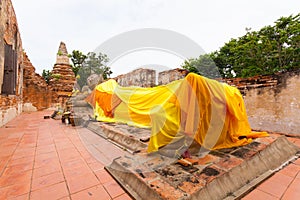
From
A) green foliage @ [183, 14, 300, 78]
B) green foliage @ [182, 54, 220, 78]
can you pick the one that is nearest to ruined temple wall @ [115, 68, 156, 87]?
green foliage @ [183, 14, 300, 78]

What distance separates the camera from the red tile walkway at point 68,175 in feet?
4.07

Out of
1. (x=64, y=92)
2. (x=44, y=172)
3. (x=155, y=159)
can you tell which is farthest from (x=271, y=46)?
(x=64, y=92)

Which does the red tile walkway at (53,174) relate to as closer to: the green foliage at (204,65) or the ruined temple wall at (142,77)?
the ruined temple wall at (142,77)

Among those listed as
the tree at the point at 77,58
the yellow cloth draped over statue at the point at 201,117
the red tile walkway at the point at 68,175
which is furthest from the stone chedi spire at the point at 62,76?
the yellow cloth draped over statue at the point at 201,117

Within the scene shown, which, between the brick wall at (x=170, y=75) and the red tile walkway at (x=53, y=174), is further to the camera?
the brick wall at (x=170, y=75)

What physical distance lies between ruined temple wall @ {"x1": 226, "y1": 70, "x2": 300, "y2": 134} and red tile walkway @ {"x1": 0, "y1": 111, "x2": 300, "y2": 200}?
5.21ft

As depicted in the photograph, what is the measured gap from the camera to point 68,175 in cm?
152

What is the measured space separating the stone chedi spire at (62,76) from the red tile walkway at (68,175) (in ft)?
26.8

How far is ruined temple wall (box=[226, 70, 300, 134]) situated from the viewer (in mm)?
2936

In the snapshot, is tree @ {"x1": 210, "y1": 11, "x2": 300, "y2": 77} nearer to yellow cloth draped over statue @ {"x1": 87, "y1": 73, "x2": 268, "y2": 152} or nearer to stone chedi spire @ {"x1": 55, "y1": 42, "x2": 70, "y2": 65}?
yellow cloth draped over statue @ {"x1": 87, "y1": 73, "x2": 268, "y2": 152}

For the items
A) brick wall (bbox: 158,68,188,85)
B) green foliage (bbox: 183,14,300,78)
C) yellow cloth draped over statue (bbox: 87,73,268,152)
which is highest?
green foliage (bbox: 183,14,300,78)

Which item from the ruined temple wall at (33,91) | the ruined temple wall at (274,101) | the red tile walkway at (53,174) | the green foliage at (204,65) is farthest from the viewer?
the green foliage at (204,65)

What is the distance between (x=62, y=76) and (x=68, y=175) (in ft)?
33.5

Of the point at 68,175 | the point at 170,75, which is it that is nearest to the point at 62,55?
the point at 170,75
